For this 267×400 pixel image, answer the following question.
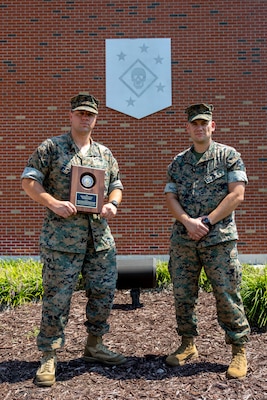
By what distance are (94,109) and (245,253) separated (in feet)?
18.8

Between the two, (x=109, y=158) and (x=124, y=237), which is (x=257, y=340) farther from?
(x=124, y=237)

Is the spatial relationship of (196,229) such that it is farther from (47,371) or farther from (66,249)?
(47,371)

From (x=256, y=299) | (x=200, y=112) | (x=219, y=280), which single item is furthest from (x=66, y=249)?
(x=256, y=299)

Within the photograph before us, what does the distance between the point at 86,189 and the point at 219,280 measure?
1215 mm

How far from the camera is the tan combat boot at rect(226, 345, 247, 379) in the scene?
326 centimetres

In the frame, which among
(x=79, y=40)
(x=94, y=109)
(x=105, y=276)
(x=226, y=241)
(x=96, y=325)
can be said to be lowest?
(x=96, y=325)

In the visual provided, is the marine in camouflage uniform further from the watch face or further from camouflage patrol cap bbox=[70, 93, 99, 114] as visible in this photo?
camouflage patrol cap bbox=[70, 93, 99, 114]

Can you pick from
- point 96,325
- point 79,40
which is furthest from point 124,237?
point 96,325

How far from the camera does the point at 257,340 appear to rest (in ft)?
13.8

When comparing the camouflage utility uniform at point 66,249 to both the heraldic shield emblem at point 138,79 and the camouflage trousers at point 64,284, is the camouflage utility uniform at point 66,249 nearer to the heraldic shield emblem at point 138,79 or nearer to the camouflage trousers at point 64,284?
the camouflage trousers at point 64,284

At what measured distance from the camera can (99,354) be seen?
3.60m

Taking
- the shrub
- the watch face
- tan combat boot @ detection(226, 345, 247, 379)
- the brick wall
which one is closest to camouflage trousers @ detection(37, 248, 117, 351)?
the watch face

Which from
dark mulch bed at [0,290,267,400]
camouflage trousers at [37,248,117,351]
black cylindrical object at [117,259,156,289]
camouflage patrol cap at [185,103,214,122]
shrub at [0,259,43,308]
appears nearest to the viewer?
dark mulch bed at [0,290,267,400]

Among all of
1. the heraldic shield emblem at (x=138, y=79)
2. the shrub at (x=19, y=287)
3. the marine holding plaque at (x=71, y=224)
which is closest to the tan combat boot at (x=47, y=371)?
the marine holding plaque at (x=71, y=224)
